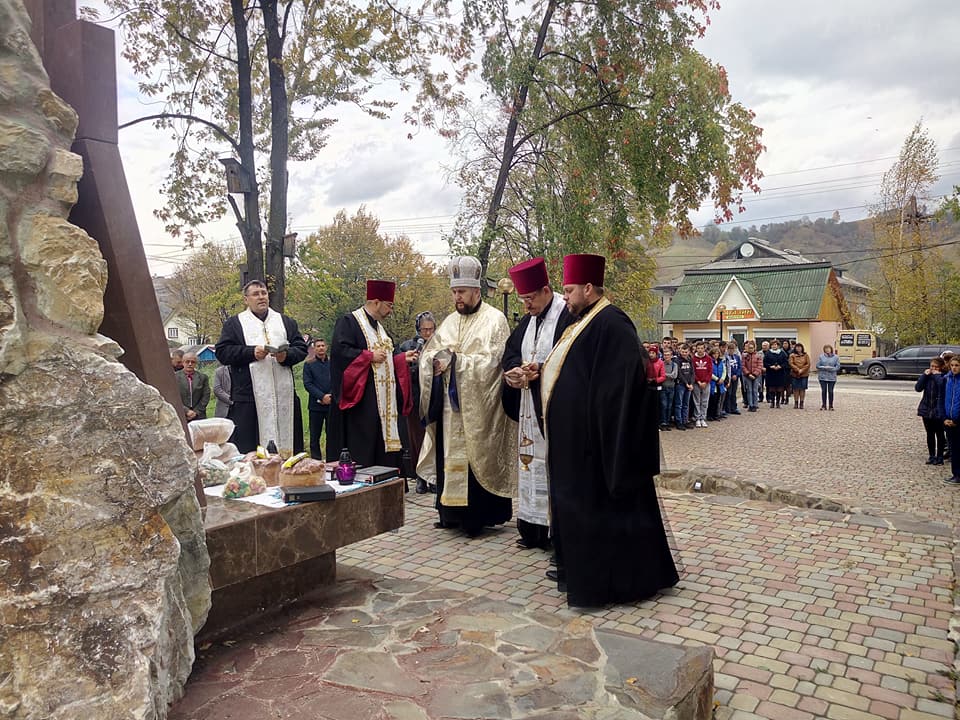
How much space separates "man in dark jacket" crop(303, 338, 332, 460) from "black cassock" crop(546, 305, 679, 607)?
558 centimetres

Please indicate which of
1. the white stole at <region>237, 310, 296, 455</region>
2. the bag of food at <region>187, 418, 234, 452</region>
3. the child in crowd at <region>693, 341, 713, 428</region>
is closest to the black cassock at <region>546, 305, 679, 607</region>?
the bag of food at <region>187, 418, 234, 452</region>

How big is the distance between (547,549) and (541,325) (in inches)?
73.9

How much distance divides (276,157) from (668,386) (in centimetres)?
867

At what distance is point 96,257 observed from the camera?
2.68 meters

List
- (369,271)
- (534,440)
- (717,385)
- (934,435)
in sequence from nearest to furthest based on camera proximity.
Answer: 1. (534,440)
2. (934,435)
3. (717,385)
4. (369,271)

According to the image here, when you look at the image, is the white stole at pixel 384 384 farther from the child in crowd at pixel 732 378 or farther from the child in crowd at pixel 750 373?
the child in crowd at pixel 750 373

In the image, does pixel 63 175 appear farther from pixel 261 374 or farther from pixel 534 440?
pixel 261 374

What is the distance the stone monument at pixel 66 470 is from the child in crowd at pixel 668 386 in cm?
1210

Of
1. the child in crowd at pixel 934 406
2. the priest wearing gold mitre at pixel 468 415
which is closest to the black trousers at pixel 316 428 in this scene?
the priest wearing gold mitre at pixel 468 415

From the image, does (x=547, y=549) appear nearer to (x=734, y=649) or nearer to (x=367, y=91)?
(x=734, y=649)

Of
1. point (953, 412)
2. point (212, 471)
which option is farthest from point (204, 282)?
point (212, 471)

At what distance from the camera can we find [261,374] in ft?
21.8

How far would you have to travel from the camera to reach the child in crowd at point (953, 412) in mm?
9267

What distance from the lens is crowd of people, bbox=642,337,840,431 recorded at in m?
14.9
